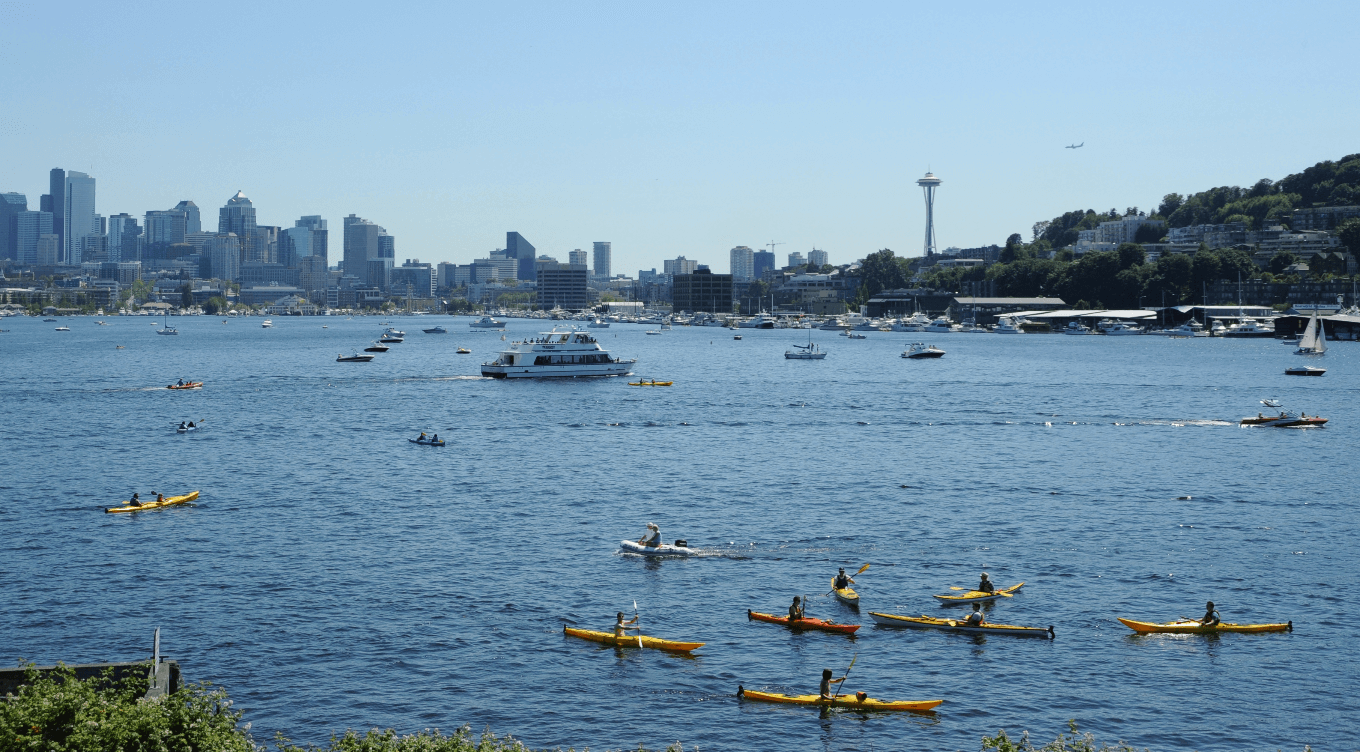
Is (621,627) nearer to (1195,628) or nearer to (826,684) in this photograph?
(826,684)

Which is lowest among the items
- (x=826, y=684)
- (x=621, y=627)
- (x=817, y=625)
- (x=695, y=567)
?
(x=826, y=684)

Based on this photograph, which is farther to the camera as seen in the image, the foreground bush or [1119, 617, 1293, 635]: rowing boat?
[1119, 617, 1293, 635]: rowing boat

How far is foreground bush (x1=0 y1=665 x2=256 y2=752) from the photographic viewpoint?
23.4m

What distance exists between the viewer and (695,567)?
54.4 m

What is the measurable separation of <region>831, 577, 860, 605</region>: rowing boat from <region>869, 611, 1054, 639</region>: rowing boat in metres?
1.11

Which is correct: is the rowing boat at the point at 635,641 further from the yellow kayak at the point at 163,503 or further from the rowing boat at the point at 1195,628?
the yellow kayak at the point at 163,503

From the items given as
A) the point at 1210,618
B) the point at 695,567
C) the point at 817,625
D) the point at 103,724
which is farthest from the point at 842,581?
the point at 103,724

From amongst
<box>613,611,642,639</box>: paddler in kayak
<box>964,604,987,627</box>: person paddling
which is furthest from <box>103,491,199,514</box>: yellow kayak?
<box>964,604,987,627</box>: person paddling

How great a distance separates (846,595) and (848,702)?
32.4 feet

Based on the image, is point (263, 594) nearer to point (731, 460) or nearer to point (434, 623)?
point (434, 623)

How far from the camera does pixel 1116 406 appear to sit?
124938 millimetres

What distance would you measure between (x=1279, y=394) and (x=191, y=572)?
125934 millimetres

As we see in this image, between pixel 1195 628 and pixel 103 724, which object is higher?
pixel 103 724

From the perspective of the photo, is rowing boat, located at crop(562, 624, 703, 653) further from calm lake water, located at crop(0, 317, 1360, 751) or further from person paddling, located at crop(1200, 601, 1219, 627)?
person paddling, located at crop(1200, 601, 1219, 627)
